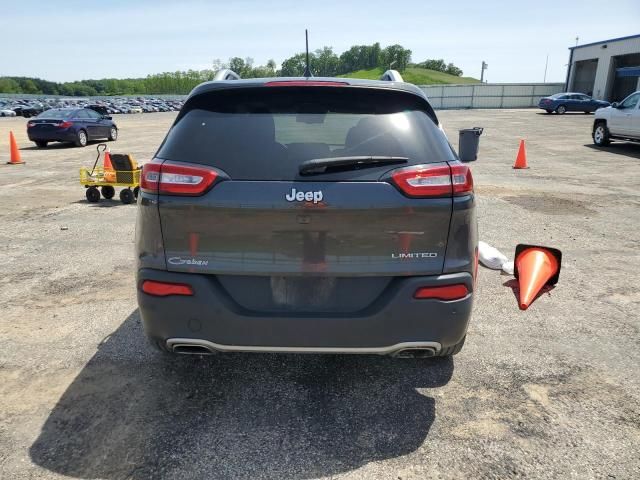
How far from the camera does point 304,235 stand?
2.41 meters

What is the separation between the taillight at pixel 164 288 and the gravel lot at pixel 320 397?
808mm

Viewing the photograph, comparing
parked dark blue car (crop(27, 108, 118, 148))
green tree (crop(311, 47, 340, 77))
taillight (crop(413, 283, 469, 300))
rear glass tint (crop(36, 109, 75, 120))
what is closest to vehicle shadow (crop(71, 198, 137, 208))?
taillight (crop(413, 283, 469, 300))

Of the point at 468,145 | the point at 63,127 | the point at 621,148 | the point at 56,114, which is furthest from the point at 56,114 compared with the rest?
the point at 621,148

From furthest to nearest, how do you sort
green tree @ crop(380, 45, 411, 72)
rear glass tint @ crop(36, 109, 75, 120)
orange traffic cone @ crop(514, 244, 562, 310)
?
green tree @ crop(380, 45, 411, 72)
rear glass tint @ crop(36, 109, 75, 120)
orange traffic cone @ crop(514, 244, 562, 310)

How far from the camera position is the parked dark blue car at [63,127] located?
17672mm

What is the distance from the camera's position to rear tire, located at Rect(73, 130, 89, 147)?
713 inches

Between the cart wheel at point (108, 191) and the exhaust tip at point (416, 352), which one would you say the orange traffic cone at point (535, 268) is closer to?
the exhaust tip at point (416, 352)

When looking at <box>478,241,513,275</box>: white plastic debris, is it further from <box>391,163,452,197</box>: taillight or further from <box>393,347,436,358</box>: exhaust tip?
<box>391,163,452,197</box>: taillight

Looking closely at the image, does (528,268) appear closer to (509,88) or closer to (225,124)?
(225,124)

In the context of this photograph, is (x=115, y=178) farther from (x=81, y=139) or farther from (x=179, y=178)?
(x=81, y=139)

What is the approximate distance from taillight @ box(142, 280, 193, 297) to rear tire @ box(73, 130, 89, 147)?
18.1 m

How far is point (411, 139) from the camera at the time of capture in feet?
8.31

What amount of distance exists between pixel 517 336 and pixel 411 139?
2154 millimetres

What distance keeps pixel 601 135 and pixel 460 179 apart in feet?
59.2
